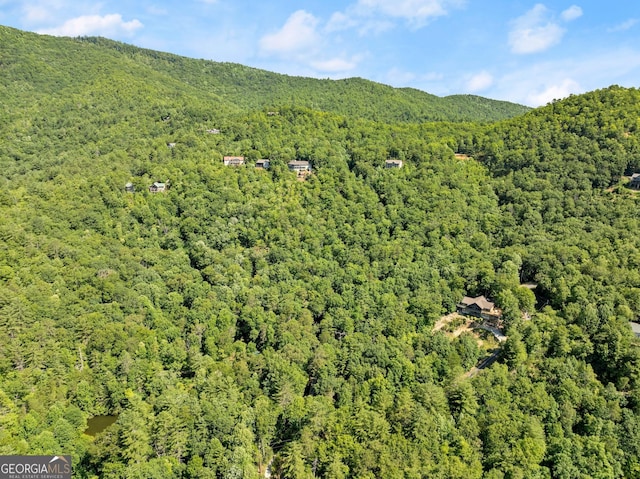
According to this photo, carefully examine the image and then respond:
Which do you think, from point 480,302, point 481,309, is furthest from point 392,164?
point 481,309

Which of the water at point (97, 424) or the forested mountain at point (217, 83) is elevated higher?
the forested mountain at point (217, 83)

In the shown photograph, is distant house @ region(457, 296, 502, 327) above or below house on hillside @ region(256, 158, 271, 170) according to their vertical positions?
below

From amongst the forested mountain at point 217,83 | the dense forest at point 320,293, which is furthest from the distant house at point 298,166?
the forested mountain at point 217,83

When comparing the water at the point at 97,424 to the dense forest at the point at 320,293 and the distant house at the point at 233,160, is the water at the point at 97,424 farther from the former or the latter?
the distant house at the point at 233,160

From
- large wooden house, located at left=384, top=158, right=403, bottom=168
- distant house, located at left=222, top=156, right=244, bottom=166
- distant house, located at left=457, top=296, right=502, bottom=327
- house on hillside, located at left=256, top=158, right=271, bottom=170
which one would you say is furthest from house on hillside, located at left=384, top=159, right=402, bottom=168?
distant house, located at left=457, top=296, right=502, bottom=327

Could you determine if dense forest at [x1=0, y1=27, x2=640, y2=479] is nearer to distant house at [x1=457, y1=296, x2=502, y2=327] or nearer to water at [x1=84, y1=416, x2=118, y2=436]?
water at [x1=84, y1=416, x2=118, y2=436]
